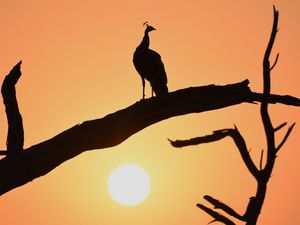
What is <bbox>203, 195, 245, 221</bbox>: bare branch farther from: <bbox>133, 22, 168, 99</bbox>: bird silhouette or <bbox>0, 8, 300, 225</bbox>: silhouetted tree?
<bbox>133, 22, 168, 99</bbox>: bird silhouette

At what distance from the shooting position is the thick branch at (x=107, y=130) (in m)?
6.48

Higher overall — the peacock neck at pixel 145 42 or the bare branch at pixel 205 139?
the peacock neck at pixel 145 42

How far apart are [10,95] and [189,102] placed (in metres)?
2.41

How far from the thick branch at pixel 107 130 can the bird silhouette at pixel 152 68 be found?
8388mm

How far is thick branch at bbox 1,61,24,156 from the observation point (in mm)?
6887

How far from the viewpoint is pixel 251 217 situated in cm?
236

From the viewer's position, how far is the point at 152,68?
15.1 m

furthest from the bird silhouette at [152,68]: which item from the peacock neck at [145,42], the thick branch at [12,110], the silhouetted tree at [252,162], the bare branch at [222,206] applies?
the bare branch at [222,206]

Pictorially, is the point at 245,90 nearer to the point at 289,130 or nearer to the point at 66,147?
the point at 66,147

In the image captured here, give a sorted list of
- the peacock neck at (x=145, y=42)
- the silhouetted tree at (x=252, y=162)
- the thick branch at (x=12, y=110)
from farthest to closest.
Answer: the peacock neck at (x=145, y=42) → the thick branch at (x=12, y=110) → the silhouetted tree at (x=252, y=162)

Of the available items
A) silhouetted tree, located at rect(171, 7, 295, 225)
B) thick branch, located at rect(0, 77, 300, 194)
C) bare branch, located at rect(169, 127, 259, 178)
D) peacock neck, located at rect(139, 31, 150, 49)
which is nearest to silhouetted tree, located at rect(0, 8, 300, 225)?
thick branch, located at rect(0, 77, 300, 194)

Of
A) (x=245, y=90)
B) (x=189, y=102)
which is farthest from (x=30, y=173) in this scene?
(x=245, y=90)

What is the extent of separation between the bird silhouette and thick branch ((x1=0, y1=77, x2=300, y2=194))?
8.39m

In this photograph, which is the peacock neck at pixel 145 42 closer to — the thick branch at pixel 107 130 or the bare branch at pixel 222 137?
the thick branch at pixel 107 130
